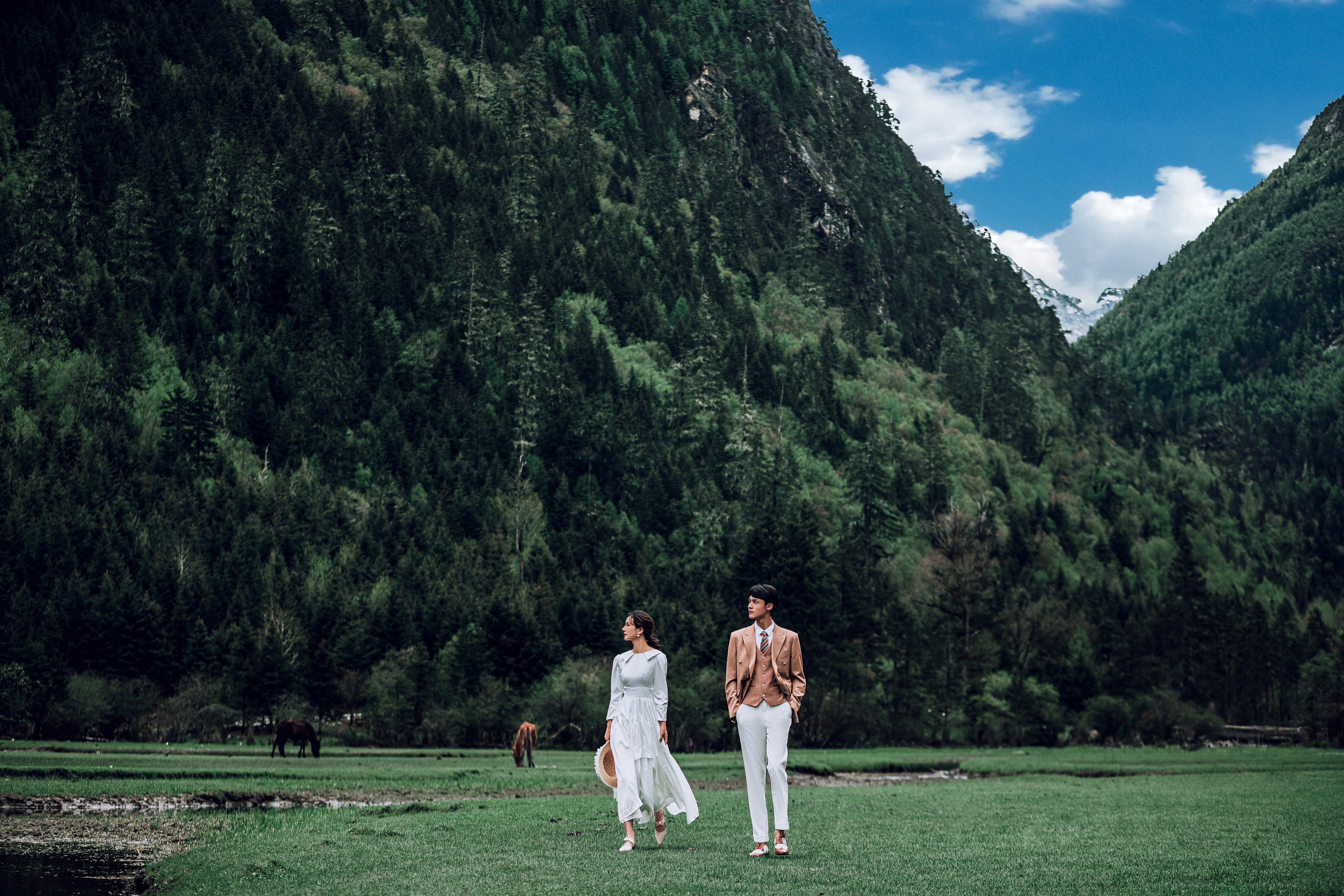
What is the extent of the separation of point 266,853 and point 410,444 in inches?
4149

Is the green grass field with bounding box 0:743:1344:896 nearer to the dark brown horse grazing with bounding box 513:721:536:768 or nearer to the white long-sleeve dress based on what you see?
the white long-sleeve dress

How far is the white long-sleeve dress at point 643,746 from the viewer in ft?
45.7

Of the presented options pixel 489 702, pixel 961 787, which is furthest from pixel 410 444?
pixel 961 787

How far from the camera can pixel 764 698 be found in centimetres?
1288

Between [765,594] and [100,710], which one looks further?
[100,710]

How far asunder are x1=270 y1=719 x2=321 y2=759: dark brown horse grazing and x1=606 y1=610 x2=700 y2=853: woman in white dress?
2834cm

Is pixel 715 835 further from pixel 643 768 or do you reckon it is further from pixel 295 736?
pixel 295 736

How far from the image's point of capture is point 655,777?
1409 cm

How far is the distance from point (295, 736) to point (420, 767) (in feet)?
22.7

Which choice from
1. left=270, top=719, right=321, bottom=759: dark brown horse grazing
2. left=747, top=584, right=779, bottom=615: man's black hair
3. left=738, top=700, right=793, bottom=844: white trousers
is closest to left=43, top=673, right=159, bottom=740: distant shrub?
left=270, top=719, right=321, bottom=759: dark brown horse grazing

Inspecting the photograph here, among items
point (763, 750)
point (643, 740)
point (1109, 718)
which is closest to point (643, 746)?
point (643, 740)

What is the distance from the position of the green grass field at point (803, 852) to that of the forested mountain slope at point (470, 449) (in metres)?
42.3

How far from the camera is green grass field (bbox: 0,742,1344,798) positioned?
25781 mm

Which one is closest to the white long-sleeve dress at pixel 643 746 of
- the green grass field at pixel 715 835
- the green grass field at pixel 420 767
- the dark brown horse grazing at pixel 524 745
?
the green grass field at pixel 715 835
